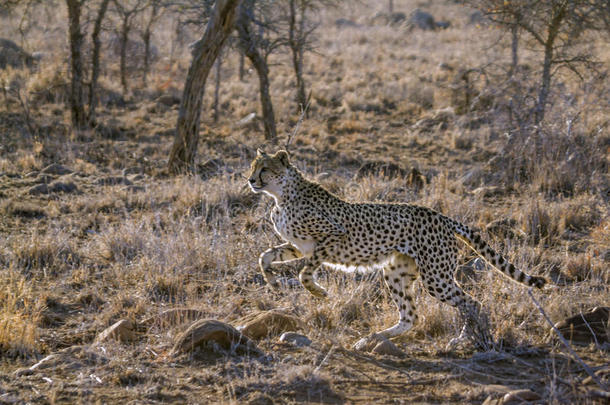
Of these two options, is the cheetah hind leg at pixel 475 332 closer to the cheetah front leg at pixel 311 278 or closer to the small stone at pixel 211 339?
the cheetah front leg at pixel 311 278

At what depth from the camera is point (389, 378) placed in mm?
4273

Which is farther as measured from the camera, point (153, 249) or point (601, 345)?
point (153, 249)

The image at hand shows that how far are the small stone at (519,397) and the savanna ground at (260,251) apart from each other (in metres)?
0.12

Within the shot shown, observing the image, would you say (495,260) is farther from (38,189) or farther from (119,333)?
(38,189)

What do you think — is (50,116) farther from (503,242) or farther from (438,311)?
(438,311)

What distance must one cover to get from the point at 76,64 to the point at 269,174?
32.9 feet

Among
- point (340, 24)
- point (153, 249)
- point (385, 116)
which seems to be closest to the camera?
point (153, 249)

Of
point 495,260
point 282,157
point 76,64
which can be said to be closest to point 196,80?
point 76,64

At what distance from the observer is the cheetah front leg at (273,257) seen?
16.6ft

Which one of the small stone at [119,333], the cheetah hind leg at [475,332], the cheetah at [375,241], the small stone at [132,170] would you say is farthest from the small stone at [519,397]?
the small stone at [132,170]

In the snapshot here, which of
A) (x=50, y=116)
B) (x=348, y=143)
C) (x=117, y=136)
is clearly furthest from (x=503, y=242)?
(x=50, y=116)

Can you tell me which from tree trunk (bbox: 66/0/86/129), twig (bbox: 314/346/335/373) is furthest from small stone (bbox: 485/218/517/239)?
tree trunk (bbox: 66/0/86/129)

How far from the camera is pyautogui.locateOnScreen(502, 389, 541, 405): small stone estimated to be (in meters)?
3.76

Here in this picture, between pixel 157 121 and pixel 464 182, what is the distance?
809 centimetres
